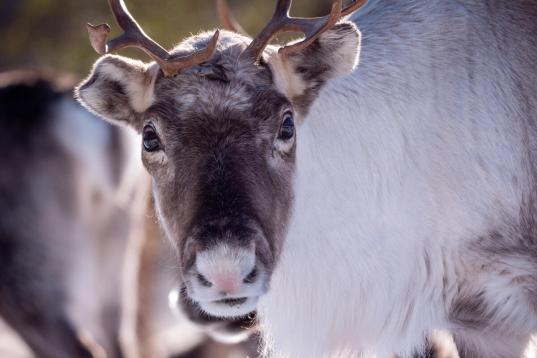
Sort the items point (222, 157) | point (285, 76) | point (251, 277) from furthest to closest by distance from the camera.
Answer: point (285, 76) < point (222, 157) < point (251, 277)

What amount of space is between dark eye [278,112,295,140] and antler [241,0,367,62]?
0.99ft

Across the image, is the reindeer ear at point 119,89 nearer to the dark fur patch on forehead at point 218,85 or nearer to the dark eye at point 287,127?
→ the dark fur patch on forehead at point 218,85

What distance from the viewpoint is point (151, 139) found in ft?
16.3

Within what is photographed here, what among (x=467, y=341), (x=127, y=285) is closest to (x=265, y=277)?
(x=467, y=341)

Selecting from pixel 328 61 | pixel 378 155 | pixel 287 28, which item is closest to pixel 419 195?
pixel 378 155

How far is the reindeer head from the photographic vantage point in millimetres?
4465

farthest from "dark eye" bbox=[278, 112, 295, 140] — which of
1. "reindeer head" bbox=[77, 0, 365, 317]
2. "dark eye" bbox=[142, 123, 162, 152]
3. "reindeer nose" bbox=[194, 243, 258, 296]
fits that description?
"reindeer nose" bbox=[194, 243, 258, 296]

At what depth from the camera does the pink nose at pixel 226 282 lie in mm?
4348

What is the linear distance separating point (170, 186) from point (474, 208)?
58.2 inches

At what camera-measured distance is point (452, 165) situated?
5371mm

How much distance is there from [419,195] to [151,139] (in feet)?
4.47

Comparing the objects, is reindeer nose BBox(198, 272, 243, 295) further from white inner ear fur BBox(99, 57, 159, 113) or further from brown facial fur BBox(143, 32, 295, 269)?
white inner ear fur BBox(99, 57, 159, 113)

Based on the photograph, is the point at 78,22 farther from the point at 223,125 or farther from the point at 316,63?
the point at 223,125

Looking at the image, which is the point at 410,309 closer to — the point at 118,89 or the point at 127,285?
the point at 118,89
